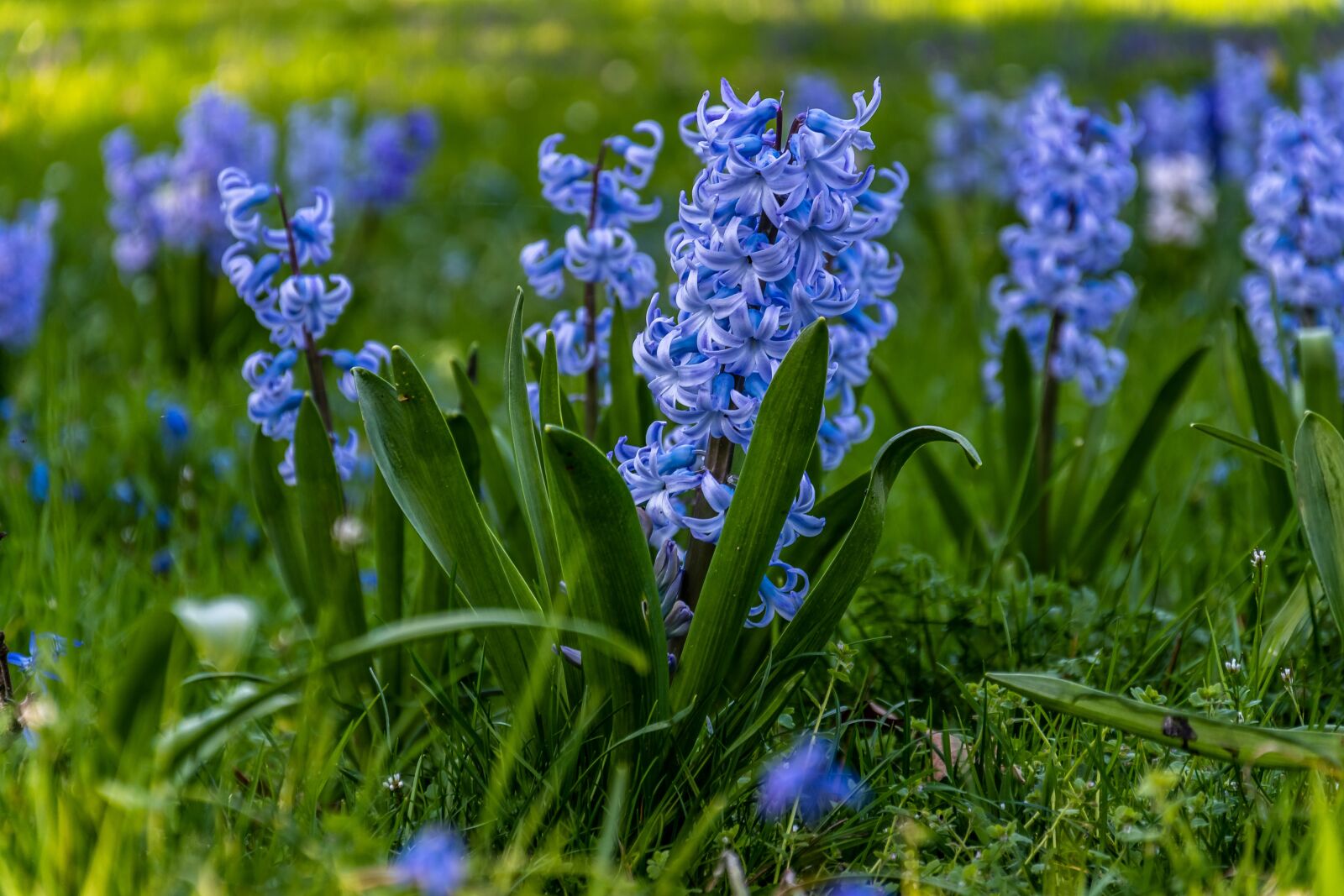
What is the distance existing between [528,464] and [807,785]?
1.90ft

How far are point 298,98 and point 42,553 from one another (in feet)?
24.0

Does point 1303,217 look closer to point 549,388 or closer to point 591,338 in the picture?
point 591,338

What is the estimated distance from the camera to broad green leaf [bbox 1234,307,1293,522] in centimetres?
235

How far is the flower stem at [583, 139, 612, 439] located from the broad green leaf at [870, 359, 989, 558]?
629mm

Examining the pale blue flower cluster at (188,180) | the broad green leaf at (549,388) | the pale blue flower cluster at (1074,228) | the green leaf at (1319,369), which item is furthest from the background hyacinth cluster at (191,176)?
the green leaf at (1319,369)

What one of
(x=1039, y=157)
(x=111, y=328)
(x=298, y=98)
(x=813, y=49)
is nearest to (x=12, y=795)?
(x=1039, y=157)

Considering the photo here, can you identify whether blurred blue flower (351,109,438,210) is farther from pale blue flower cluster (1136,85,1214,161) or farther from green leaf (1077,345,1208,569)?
green leaf (1077,345,1208,569)

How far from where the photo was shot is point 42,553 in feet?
7.16

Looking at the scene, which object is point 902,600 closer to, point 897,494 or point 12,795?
point 897,494

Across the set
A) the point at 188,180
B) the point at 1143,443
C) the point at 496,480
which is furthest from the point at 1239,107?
the point at 496,480

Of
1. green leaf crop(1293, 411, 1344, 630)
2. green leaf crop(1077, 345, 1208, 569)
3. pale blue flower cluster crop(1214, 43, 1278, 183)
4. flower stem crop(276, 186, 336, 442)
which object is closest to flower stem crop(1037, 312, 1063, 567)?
green leaf crop(1077, 345, 1208, 569)

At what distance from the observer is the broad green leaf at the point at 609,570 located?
145 cm

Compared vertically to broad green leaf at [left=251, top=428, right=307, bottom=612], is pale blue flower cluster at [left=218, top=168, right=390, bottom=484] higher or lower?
higher

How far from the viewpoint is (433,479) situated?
5.44 ft
